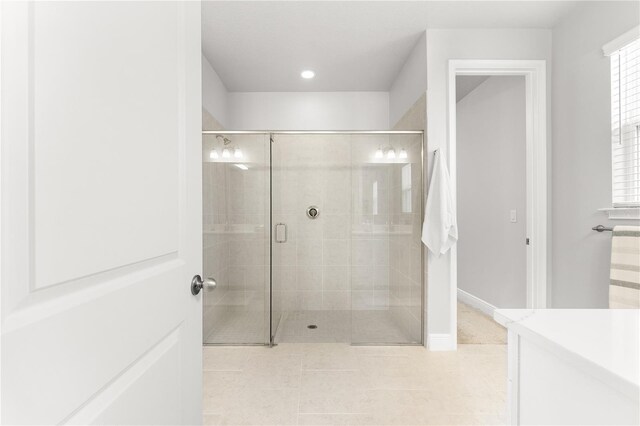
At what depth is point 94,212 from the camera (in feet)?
1.87

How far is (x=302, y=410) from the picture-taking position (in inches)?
72.6

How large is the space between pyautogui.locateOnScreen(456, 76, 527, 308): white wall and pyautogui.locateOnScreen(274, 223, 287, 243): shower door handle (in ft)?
7.23

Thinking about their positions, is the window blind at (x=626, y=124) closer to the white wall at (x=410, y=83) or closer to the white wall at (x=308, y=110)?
the white wall at (x=410, y=83)

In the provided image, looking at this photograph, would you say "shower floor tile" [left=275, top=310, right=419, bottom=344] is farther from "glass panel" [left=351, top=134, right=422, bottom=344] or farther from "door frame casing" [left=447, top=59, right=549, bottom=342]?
"door frame casing" [left=447, top=59, right=549, bottom=342]

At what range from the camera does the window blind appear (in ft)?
6.59

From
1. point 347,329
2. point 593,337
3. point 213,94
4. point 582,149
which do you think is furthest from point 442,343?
point 213,94

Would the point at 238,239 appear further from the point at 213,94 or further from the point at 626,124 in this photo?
the point at 626,124

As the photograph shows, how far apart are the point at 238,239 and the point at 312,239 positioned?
77 cm

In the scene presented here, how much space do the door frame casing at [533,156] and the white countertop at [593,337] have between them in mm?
1935

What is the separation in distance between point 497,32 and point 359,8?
117 centimetres

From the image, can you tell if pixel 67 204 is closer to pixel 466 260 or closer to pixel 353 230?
pixel 353 230

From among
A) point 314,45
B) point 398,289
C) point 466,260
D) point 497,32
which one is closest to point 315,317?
point 398,289

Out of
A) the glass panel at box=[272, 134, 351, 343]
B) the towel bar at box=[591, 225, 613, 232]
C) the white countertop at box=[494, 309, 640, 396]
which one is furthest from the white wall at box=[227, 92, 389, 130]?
the white countertop at box=[494, 309, 640, 396]

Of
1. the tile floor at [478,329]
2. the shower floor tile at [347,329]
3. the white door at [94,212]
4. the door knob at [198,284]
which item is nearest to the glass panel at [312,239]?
the shower floor tile at [347,329]
